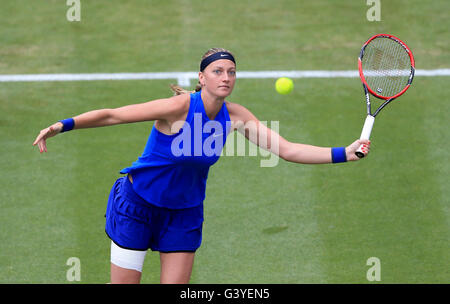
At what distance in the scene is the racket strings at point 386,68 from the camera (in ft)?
24.9

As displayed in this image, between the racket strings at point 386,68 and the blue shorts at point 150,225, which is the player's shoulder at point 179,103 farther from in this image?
the racket strings at point 386,68

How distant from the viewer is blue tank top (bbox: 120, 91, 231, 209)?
21.3ft

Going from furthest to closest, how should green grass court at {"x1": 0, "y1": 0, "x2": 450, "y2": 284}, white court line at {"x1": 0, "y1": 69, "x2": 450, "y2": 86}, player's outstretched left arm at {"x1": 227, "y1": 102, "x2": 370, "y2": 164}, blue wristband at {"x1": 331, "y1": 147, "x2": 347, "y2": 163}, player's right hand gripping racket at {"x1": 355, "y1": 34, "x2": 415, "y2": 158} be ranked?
white court line at {"x1": 0, "y1": 69, "x2": 450, "y2": 86} < green grass court at {"x1": 0, "y1": 0, "x2": 450, "y2": 284} < player's right hand gripping racket at {"x1": 355, "y1": 34, "x2": 415, "y2": 158} < player's outstretched left arm at {"x1": 227, "y1": 102, "x2": 370, "y2": 164} < blue wristband at {"x1": 331, "y1": 147, "x2": 347, "y2": 163}

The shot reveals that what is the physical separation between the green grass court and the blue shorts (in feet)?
5.05

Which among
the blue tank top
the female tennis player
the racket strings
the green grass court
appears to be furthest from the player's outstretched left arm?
the green grass court

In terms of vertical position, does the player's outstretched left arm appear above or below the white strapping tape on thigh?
above

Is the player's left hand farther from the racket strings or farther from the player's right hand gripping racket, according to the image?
the racket strings

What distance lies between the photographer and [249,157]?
1017 centimetres

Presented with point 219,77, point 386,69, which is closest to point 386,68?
point 386,69

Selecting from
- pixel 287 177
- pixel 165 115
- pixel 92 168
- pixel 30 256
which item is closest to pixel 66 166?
pixel 92 168

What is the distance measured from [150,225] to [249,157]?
11.8 feet

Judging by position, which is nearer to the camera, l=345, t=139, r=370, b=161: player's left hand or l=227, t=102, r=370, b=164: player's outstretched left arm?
l=345, t=139, r=370, b=161: player's left hand
